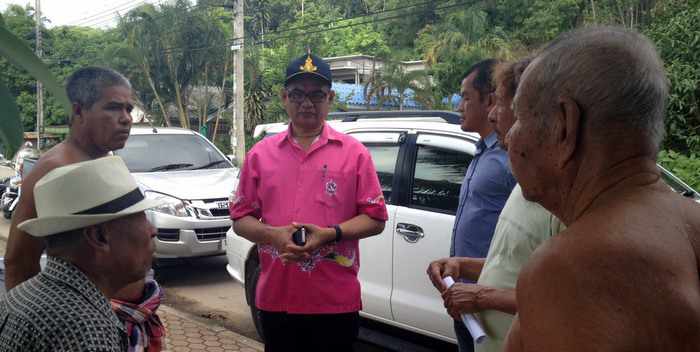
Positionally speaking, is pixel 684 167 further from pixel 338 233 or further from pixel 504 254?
pixel 504 254

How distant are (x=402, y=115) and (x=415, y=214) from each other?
97 cm

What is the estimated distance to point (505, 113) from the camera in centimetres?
221

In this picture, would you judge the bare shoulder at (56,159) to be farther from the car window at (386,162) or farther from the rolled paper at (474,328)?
the car window at (386,162)

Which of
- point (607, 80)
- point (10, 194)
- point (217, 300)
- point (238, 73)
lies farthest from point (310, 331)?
point (238, 73)

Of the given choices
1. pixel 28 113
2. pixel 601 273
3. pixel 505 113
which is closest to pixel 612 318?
pixel 601 273

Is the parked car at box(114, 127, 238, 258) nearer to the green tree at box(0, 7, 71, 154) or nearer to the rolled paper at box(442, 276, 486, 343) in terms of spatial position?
the rolled paper at box(442, 276, 486, 343)

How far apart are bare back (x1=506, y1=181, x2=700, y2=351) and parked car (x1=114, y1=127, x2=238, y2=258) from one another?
15.8ft

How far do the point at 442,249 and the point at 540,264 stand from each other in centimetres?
273

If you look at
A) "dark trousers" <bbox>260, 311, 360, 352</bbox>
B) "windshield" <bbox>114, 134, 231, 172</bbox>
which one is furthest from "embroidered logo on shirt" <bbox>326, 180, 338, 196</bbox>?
"windshield" <bbox>114, 134, 231, 172</bbox>

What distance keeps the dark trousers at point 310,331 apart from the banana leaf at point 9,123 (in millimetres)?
2118

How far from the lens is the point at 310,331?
8.68 feet

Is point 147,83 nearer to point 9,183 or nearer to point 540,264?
point 9,183

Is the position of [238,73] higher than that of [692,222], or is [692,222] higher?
[238,73]

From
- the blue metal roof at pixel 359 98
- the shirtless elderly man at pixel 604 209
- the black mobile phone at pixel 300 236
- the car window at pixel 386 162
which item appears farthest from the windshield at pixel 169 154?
the blue metal roof at pixel 359 98
